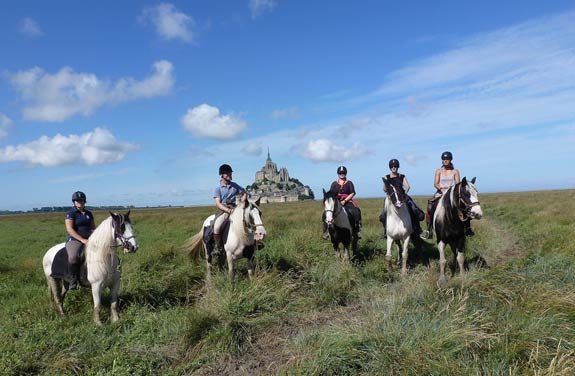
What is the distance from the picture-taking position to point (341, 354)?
13.5 ft

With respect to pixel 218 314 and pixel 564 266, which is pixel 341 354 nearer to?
pixel 218 314

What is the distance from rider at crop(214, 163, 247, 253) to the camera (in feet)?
28.1

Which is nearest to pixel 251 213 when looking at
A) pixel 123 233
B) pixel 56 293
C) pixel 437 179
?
pixel 123 233

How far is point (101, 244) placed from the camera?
6.49 m

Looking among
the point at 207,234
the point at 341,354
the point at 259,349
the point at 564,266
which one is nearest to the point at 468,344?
the point at 341,354

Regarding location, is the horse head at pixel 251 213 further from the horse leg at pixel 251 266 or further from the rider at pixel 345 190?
the rider at pixel 345 190

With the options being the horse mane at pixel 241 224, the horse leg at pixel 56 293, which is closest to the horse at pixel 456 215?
the horse mane at pixel 241 224

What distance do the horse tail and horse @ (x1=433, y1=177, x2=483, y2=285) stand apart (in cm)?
577

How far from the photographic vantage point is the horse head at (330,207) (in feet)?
29.3

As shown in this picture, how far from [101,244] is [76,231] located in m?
0.96

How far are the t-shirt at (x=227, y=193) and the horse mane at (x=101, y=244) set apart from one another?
263 cm

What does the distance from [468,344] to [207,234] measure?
6537mm

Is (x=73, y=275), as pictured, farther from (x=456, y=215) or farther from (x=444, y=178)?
(x=444, y=178)

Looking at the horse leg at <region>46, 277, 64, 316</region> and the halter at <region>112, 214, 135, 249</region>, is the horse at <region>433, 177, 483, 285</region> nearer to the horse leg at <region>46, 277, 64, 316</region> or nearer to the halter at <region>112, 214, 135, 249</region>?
the halter at <region>112, 214, 135, 249</region>
